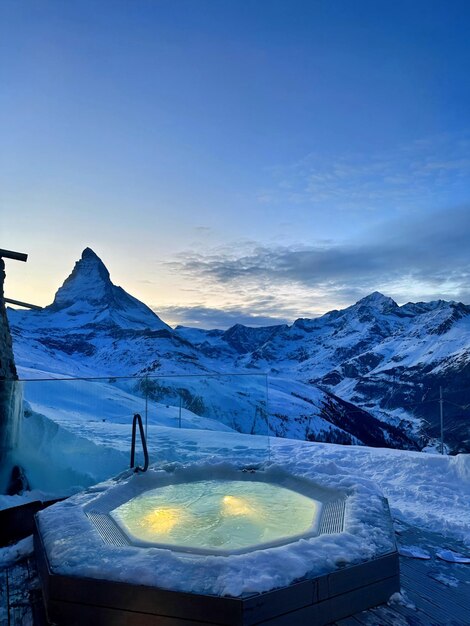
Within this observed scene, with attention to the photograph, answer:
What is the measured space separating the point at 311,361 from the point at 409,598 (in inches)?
7482

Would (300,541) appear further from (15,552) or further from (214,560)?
(15,552)

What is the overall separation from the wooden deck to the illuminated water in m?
0.69

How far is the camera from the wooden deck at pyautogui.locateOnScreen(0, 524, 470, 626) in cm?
239

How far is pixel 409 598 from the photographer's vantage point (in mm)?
2643

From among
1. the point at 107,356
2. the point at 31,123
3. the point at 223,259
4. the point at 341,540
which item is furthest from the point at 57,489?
the point at 107,356

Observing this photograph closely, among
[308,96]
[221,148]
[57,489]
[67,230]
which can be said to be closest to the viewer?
[57,489]

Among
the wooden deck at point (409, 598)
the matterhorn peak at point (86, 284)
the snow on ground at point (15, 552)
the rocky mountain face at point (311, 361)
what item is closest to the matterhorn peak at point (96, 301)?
the matterhorn peak at point (86, 284)

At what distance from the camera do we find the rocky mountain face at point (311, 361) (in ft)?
201

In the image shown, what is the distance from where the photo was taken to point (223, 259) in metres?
29.9

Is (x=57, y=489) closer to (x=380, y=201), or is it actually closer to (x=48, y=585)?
(x=48, y=585)

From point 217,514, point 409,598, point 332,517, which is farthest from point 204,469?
point 409,598

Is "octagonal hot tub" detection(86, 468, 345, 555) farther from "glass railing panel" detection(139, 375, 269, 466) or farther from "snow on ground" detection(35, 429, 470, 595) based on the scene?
"glass railing panel" detection(139, 375, 269, 466)

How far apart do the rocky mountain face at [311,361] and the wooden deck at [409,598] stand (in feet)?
13.1

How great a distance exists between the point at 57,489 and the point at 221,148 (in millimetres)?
7534
